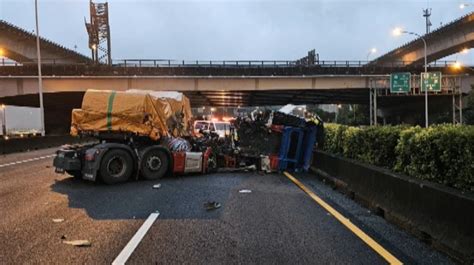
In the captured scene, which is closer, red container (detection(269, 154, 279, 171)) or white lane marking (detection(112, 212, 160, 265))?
white lane marking (detection(112, 212, 160, 265))

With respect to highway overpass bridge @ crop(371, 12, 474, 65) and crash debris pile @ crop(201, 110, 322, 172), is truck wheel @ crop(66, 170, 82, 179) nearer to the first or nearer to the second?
crash debris pile @ crop(201, 110, 322, 172)

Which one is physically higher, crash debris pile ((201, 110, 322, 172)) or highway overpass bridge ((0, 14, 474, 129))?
highway overpass bridge ((0, 14, 474, 129))

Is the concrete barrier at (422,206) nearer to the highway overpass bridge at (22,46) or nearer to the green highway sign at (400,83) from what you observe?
the green highway sign at (400,83)

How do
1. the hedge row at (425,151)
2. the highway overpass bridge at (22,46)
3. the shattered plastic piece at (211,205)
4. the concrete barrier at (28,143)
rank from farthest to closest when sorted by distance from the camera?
1. the highway overpass bridge at (22,46)
2. the concrete barrier at (28,143)
3. the shattered plastic piece at (211,205)
4. the hedge row at (425,151)

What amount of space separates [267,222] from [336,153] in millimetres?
6927

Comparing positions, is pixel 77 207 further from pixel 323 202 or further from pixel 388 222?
pixel 388 222

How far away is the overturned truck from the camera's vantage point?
14.7 metres

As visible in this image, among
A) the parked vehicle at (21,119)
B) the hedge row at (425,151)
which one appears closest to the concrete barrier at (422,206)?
the hedge row at (425,151)

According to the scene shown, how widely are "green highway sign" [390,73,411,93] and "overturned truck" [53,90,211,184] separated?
1620 inches

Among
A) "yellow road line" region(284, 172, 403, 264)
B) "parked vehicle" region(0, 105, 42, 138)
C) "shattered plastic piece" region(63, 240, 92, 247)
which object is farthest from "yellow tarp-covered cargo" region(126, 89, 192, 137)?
"parked vehicle" region(0, 105, 42, 138)

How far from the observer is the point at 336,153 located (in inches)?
604

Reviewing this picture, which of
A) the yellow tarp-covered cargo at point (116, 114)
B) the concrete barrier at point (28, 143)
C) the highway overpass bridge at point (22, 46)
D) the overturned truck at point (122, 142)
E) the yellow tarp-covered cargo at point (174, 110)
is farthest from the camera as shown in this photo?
the highway overpass bridge at point (22, 46)

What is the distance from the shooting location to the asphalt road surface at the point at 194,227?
6.69m

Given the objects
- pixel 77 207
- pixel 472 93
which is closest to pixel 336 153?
pixel 77 207
